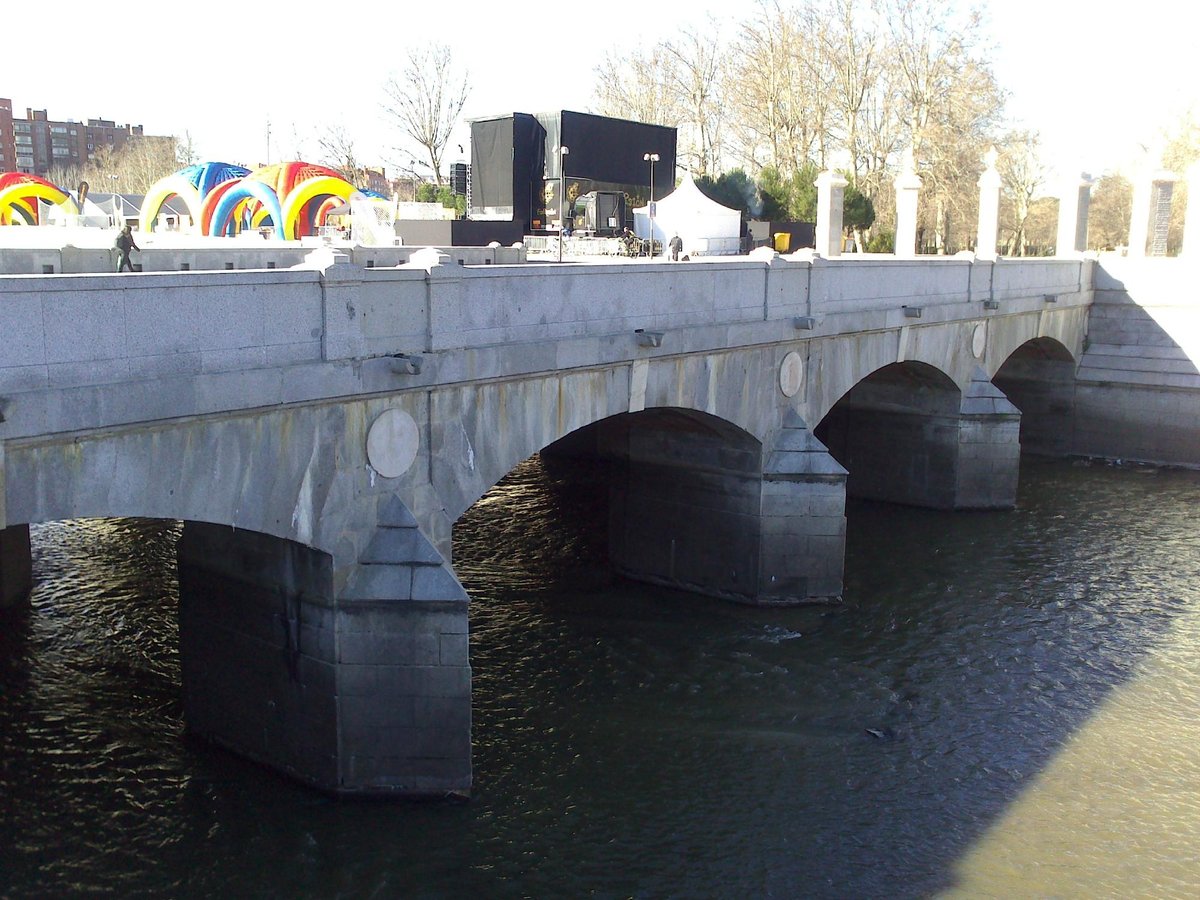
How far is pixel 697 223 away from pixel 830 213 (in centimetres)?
661

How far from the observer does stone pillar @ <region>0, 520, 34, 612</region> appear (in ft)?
60.2

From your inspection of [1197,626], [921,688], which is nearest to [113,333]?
[921,688]

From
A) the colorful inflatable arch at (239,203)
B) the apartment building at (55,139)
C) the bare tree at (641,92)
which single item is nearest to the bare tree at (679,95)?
the bare tree at (641,92)

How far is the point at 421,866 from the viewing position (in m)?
11.4

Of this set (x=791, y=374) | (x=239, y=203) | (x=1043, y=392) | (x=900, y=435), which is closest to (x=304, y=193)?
(x=239, y=203)

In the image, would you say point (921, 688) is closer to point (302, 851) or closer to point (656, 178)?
point (302, 851)

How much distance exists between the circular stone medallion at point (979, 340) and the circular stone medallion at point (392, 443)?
17.3m

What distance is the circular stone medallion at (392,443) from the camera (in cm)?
1219

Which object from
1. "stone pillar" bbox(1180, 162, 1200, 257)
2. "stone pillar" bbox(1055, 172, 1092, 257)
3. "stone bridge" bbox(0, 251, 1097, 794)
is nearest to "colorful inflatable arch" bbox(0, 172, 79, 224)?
"stone bridge" bbox(0, 251, 1097, 794)

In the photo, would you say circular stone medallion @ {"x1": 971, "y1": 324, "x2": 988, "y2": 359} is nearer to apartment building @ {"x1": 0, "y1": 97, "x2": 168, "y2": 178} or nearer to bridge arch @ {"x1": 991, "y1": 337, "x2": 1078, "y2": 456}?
bridge arch @ {"x1": 991, "y1": 337, "x2": 1078, "y2": 456}

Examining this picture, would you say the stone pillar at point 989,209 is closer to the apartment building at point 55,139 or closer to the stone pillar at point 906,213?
the stone pillar at point 906,213

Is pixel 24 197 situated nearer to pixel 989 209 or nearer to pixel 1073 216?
pixel 989 209

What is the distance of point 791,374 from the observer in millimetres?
19625

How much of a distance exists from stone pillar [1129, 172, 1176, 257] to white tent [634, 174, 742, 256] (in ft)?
42.2
